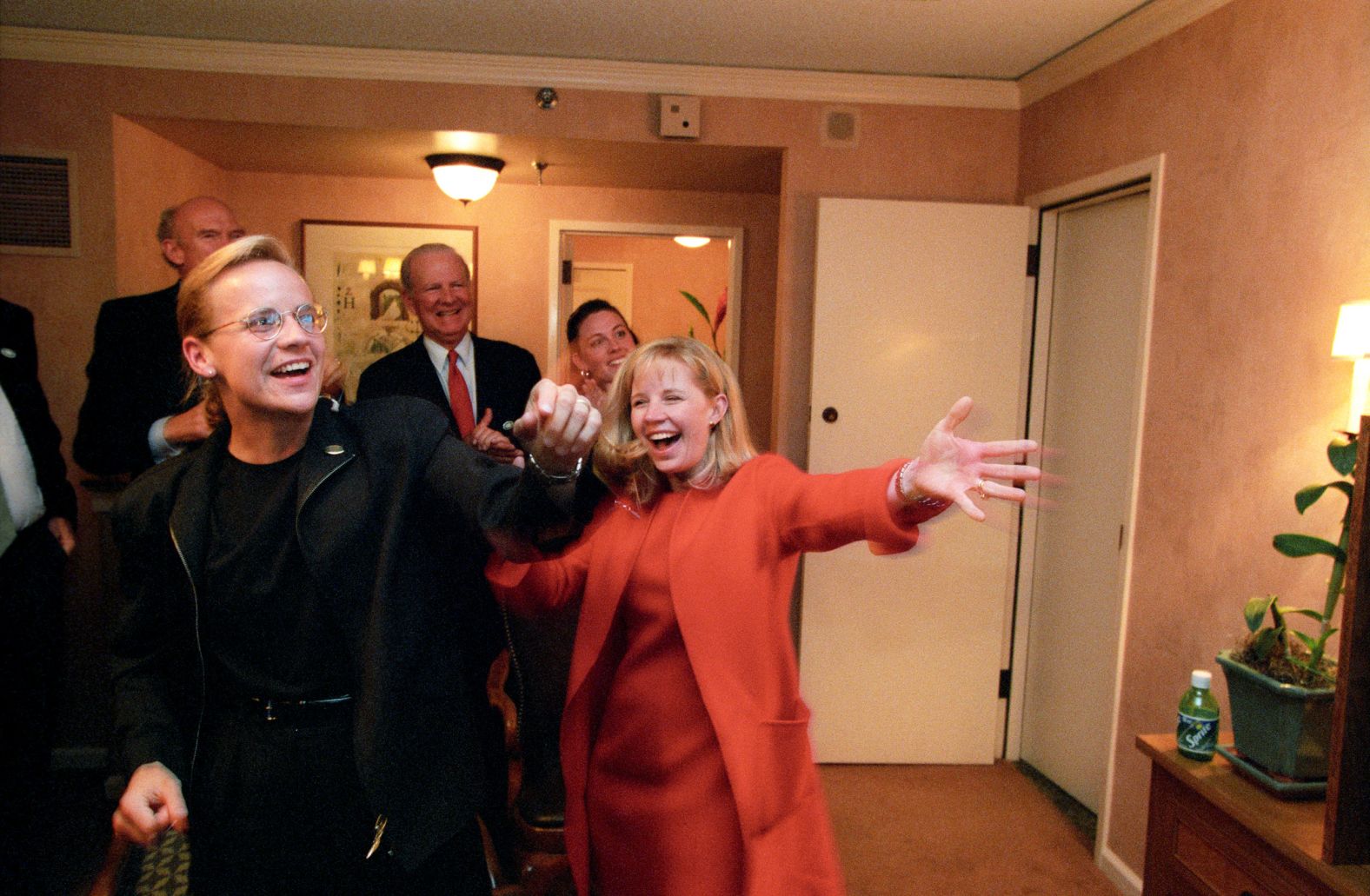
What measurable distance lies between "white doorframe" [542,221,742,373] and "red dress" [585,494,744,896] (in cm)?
302

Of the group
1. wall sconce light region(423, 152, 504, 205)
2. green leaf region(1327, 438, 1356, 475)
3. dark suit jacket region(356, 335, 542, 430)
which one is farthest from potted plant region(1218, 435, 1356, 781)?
wall sconce light region(423, 152, 504, 205)

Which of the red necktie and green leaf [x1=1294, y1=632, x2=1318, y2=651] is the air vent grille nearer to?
the red necktie

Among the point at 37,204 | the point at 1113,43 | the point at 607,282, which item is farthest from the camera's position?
the point at 607,282

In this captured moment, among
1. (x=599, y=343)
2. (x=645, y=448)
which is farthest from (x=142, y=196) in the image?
(x=645, y=448)

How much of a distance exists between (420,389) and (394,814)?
184 centimetres

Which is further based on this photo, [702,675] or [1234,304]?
[1234,304]

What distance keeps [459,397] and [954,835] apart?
7.04 ft

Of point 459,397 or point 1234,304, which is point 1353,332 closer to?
point 1234,304

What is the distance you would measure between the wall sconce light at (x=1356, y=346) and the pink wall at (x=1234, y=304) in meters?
0.08

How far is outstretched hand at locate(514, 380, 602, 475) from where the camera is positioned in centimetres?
101

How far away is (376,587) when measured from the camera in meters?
1.14

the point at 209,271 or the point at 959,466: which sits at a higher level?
the point at 209,271

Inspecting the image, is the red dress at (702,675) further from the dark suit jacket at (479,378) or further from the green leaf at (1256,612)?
the dark suit jacket at (479,378)

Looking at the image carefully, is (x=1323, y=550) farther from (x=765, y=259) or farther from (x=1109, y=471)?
(x=765, y=259)
